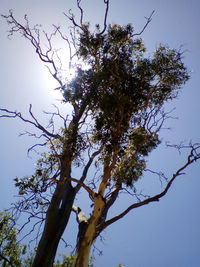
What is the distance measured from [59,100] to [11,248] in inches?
343

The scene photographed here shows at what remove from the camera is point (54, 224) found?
31.2 ft

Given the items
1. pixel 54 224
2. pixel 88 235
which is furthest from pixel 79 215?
pixel 88 235

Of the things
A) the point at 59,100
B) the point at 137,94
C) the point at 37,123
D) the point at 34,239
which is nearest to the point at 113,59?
the point at 137,94

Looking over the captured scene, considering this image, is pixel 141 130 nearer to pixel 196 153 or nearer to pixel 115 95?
pixel 115 95

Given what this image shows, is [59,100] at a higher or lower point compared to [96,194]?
higher

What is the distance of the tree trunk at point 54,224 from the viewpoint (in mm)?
8938

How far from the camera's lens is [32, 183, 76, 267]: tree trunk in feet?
29.3

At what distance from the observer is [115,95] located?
33.7 feet

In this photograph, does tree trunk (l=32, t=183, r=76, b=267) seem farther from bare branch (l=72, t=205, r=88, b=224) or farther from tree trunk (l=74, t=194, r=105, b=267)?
tree trunk (l=74, t=194, r=105, b=267)

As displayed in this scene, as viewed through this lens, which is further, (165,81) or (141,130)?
(165,81)

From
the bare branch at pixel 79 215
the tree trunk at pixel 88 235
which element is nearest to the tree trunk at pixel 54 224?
the bare branch at pixel 79 215

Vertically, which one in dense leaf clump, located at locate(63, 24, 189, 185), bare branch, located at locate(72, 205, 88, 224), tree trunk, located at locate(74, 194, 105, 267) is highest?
dense leaf clump, located at locate(63, 24, 189, 185)

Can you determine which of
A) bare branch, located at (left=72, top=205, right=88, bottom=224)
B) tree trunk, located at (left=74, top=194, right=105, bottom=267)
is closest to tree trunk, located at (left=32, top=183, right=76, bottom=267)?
bare branch, located at (left=72, top=205, right=88, bottom=224)

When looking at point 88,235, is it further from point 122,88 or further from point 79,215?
point 122,88
